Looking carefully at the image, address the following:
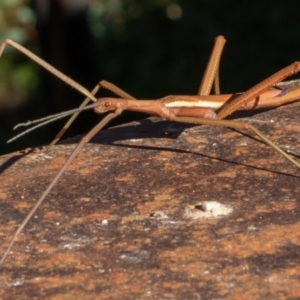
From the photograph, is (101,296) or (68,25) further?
(68,25)

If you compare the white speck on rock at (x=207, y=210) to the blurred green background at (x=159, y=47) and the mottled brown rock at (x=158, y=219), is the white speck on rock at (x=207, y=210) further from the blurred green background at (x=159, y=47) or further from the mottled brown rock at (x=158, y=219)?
the blurred green background at (x=159, y=47)

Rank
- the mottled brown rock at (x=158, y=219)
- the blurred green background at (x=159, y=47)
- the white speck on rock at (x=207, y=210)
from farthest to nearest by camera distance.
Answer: the blurred green background at (x=159, y=47) → the white speck on rock at (x=207, y=210) → the mottled brown rock at (x=158, y=219)

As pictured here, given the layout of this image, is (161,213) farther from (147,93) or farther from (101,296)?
(147,93)

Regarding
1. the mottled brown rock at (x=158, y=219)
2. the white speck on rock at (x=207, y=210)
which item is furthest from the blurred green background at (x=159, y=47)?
the white speck on rock at (x=207, y=210)

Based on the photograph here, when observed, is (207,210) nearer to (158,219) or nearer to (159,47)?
(158,219)

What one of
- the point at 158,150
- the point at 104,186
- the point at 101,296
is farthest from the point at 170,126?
the point at 101,296

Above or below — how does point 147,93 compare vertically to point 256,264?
below

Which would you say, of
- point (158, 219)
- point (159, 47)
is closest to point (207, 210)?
point (158, 219)
